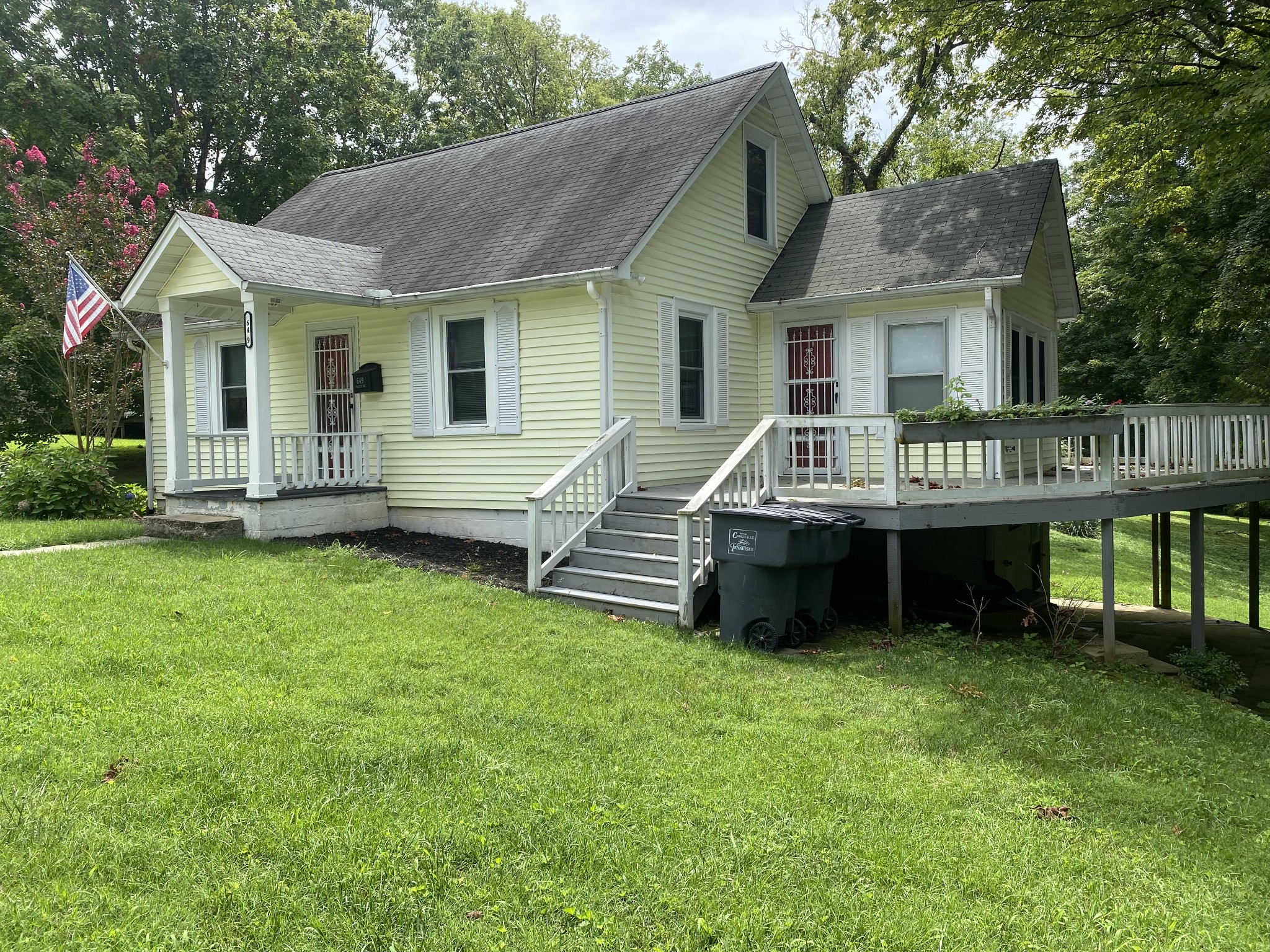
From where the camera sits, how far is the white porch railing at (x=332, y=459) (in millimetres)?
12352

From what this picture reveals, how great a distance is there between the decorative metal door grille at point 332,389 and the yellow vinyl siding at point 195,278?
7.05 feet

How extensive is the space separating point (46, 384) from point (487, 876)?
2520 cm

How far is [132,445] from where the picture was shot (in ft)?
98.0

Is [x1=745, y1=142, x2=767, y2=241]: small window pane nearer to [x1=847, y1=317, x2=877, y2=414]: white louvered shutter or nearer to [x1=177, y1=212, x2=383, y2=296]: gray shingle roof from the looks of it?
[x1=847, y1=317, x2=877, y2=414]: white louvered shutter

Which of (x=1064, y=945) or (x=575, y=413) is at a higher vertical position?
(x=575, y=413)

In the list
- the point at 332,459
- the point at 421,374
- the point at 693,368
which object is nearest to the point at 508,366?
the point at 421,374

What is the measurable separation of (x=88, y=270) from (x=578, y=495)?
12.9 metres

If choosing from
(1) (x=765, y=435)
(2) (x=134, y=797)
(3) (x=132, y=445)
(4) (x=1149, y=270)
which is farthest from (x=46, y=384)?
(4) (x=1149, y=270)

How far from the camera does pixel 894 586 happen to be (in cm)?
850

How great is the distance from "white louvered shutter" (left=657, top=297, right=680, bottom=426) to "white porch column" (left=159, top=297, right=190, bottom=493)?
657 cm

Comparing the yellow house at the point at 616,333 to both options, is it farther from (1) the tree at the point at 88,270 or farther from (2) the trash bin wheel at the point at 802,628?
(1) the tree at the point at 88,270

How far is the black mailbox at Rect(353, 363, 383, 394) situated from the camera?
12.9 m

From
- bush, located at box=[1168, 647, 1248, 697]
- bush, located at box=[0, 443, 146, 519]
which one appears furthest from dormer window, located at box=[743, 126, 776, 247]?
bush, located at box=[0, 443, 146, 519]

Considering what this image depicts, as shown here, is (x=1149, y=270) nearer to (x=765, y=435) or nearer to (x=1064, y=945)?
(x=765, y=435)
